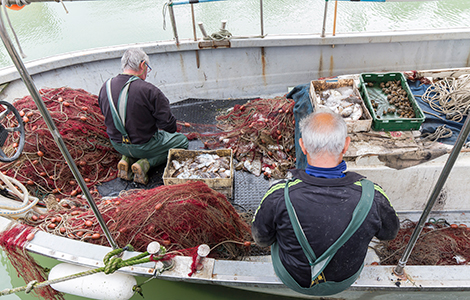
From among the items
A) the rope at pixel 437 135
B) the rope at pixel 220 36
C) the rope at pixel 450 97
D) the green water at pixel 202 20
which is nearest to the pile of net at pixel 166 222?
the rope at pixel 437 135

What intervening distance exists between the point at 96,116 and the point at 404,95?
3516mm

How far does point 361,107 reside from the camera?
302 centimetres

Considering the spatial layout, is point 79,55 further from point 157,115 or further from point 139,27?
point 139,27

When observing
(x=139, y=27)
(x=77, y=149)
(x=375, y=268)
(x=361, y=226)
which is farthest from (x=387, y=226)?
(x=139, y=27)

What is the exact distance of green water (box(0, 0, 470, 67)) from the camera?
8898mm

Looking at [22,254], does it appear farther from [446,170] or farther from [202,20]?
[202,20]

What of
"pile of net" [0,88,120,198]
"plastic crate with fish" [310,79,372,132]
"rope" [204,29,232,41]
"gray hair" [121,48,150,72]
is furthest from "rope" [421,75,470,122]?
"pile of net" [0,88,120,198]

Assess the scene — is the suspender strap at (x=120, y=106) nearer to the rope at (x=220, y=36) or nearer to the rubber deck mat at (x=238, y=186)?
the rubber deck mat at (x=238, y=186)

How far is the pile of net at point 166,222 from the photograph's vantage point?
255cm

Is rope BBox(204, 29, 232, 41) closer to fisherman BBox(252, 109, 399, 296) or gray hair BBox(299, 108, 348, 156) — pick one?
fisherman BBox(252, 109, 399, 296)

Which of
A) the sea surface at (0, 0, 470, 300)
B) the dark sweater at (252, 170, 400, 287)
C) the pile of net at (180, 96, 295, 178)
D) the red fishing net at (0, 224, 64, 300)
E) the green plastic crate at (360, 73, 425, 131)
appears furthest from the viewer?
the sea surface at (0, 0, 470, 300)

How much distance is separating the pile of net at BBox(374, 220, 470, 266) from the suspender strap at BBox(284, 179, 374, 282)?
1.40 m

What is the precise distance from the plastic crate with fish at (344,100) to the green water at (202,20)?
228 inches

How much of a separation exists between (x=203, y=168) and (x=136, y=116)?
90 cm
